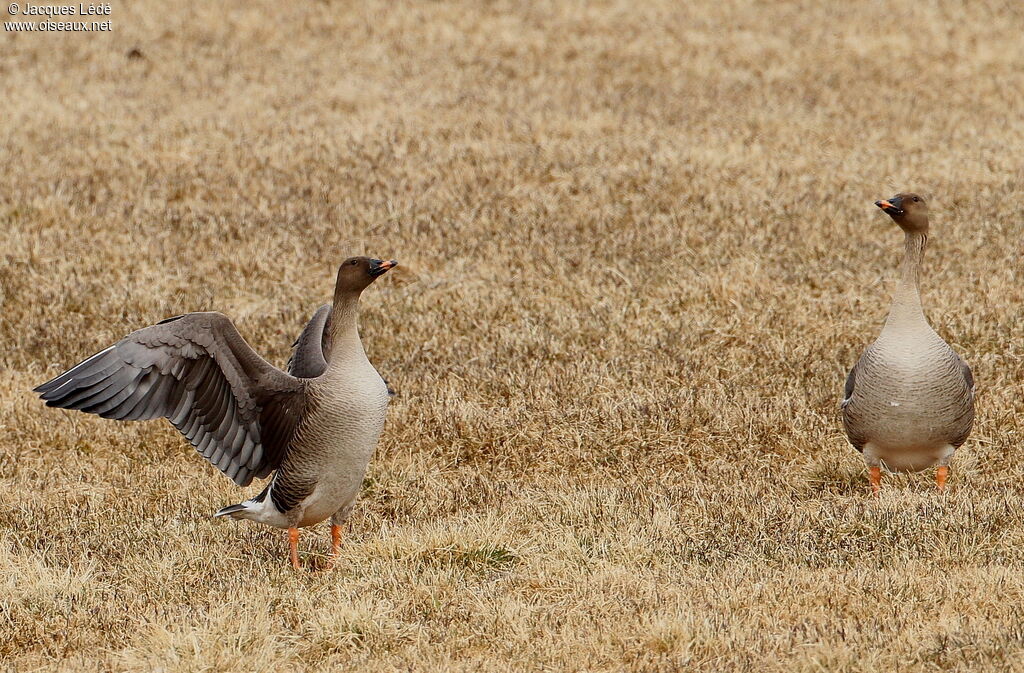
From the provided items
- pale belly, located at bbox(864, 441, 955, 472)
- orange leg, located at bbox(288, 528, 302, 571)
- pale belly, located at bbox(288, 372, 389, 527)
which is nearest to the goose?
pale belly, located at bbox(864, 441, 955, 472)

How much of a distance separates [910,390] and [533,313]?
5.01 meters

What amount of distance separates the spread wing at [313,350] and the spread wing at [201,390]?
2.33 ft

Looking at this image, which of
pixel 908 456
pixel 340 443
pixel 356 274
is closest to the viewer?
pixel 340 443

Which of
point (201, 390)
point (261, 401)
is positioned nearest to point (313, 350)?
point (261, 401)

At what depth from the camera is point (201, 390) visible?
22.7ft

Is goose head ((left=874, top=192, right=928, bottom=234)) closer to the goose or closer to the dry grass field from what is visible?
the goose

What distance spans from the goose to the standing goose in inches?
120

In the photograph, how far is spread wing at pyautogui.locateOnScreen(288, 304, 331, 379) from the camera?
26.1 ft

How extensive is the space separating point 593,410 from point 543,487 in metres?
1.17

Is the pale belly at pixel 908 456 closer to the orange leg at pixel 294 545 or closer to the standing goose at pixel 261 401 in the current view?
the standing goose at pixel 261 401

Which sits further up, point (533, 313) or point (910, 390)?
point (910, 390)

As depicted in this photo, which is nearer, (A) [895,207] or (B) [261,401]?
(B) [261,401]

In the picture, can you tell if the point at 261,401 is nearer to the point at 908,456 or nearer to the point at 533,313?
the point at 908,456

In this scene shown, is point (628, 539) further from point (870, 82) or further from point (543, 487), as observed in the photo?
point (870, 82)
